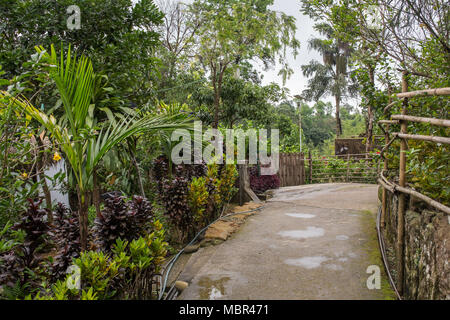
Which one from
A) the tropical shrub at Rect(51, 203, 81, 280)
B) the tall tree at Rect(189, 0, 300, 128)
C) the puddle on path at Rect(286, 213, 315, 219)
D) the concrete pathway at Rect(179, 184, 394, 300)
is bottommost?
the concrete pathway at Rect(179, 184, 394, 300)

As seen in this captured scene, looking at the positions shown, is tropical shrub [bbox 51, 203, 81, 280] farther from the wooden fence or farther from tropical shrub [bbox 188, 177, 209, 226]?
the wooden fence

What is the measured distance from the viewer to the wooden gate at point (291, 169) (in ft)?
40.3

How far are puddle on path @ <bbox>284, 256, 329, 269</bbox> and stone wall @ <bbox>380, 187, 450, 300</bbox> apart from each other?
0.93m

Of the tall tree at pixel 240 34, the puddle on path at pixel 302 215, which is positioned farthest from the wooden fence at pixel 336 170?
the puddle on path at pixel 302 215

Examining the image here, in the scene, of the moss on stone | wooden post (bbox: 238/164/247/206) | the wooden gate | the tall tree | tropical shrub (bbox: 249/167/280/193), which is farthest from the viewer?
the wooden gate

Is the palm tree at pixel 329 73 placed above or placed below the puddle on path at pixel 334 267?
above

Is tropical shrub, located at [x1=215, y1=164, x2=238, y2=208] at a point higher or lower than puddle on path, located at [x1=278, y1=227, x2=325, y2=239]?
higher

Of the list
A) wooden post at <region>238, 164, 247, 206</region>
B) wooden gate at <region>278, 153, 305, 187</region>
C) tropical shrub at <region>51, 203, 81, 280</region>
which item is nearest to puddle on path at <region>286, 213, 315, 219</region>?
wooden post at <region>238, 164, 247, 206</region>

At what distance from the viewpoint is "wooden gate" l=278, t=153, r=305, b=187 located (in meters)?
12.3

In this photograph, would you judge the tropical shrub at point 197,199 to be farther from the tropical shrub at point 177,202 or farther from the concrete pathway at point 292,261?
the concrete pathway at point 292,261

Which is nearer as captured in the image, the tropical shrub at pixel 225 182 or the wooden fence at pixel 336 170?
the tropical shrub at pixel 225 182

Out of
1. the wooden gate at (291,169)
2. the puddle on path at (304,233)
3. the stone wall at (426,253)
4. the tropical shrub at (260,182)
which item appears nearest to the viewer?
the stone wall at (426,253)

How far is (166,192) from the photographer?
4.52 metres

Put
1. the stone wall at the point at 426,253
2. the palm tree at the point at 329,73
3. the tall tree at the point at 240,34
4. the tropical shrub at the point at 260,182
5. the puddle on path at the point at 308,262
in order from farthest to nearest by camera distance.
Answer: the palm tree at the point at 329,73 → the tropical shrub at the point at 260,182 → the tall tree at the point at 240,34 → the puddle on path at the point at 308,262 → the stone wall at the point at 426,253
